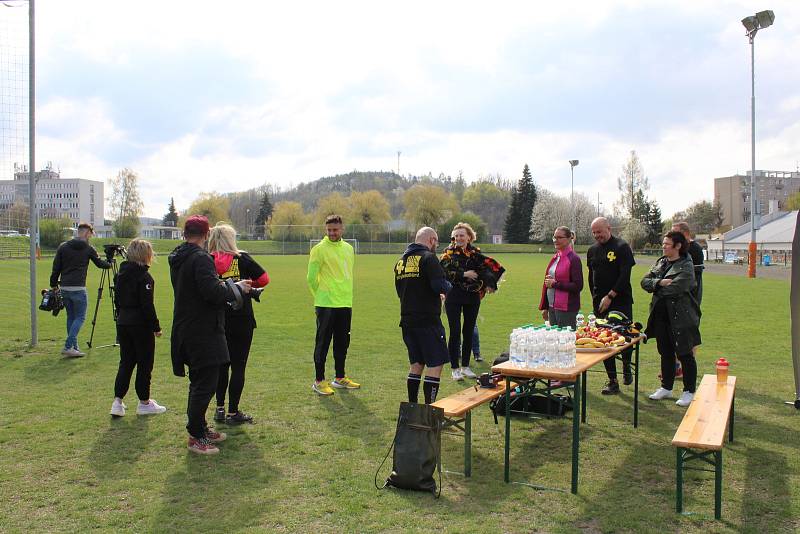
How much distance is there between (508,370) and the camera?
492cm

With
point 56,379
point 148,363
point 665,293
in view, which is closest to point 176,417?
point 148,363

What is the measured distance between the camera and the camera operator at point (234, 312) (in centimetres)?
624

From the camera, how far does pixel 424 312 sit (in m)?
6.14

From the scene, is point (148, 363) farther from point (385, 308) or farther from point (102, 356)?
point (385, 308)

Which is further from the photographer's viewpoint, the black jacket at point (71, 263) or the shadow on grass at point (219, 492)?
the black jacket at point (71, 263)

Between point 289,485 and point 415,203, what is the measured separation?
89268 mm

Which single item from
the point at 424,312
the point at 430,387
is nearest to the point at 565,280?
the point at 424,312

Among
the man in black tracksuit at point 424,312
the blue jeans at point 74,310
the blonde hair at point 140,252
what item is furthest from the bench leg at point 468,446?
the blue jeans at point 74,310

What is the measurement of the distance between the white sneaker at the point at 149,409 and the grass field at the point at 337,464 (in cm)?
11

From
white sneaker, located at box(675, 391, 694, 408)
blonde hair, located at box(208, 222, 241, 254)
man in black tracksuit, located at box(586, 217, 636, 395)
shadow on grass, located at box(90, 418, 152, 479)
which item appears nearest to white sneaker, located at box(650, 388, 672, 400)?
white sneaker, located at box(675, 391, 694, 408)

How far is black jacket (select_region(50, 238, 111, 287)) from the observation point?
985cm

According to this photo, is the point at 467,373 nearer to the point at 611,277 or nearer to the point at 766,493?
the point at 611,277

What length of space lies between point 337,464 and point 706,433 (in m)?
2.82

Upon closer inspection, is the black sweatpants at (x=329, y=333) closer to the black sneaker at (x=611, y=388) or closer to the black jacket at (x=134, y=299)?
the black jacket at (x=134, y=299)
